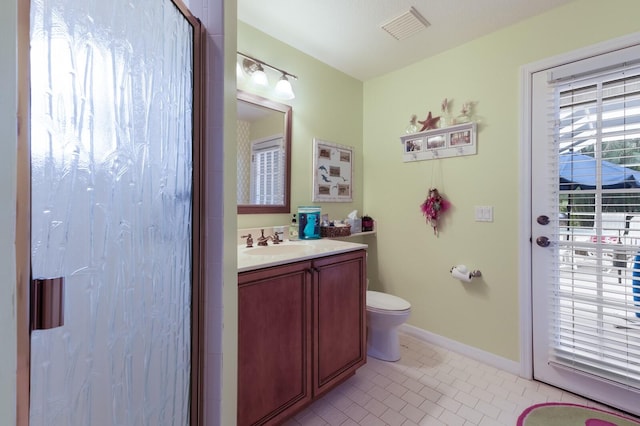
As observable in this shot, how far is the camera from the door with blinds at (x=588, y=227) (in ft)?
5.10

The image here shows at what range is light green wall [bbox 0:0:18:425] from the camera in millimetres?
379

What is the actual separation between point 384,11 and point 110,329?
7.15ft

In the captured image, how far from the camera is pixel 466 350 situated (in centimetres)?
221

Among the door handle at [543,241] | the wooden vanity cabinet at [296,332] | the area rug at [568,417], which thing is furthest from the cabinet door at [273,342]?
the door handle at [543,241]

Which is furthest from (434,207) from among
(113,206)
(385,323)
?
(113,206)

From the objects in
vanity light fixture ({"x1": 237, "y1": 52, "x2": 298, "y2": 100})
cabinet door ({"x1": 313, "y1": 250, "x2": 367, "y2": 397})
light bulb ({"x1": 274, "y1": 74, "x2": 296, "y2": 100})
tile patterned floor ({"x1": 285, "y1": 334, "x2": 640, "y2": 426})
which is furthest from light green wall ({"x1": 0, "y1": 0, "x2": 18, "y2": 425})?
light bulb ({"x1": 274, "y1": 74, "x2": 296, "y2": 100})

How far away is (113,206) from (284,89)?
1.74 meters

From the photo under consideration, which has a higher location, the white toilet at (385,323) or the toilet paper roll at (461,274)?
the toilet paper roll at (461,274)

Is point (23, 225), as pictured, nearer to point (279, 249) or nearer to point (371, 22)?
point (279, 249)

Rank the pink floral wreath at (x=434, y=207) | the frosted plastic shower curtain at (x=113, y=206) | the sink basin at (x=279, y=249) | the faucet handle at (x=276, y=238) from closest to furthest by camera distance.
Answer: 1. the frosted plastic shower curtain at (x=113, y=206)
2. the sink basin at (x=279, y=249)
3. the faucet handle at (x=276, y=238)
4. the pink floral wreath at (x=434, y=207)

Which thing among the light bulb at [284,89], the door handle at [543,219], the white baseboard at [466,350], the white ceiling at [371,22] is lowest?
the white baseboard at [466,350]

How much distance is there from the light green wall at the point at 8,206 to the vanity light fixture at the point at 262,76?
171 centimetres

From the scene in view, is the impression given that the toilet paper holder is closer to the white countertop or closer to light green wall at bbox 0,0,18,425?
the white countertop

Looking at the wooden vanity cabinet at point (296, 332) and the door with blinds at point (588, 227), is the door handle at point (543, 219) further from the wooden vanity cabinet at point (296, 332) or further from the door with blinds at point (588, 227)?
the wooden vanity cabinet at point (296, 332)
